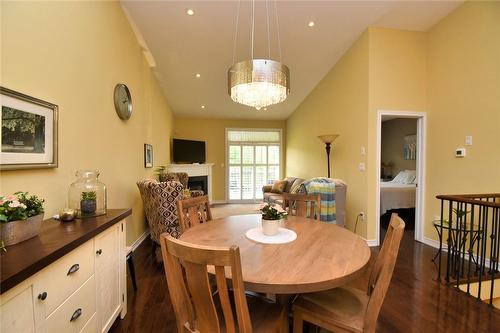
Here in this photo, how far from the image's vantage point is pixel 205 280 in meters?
0.81

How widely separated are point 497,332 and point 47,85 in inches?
143

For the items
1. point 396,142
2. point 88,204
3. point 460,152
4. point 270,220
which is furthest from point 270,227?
point 396,142

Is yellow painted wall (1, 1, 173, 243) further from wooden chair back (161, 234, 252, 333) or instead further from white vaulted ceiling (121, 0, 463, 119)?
wooden chair back (161, 234, 252, 333)

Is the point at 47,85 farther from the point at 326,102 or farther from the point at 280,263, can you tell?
the point at 326,102

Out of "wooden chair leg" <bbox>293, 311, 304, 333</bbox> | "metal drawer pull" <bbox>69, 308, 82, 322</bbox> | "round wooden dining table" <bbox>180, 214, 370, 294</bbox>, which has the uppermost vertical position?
"round wooden dining table" <bbox>180, 214, 370, 294</bbox>

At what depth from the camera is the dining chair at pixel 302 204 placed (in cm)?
217

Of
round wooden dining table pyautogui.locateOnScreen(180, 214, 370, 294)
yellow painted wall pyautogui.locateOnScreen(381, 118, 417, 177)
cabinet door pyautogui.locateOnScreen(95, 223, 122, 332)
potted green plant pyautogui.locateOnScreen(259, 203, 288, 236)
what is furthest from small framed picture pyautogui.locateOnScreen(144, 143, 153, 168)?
yellow painted wall pyautogui.locateOnScreen(381, 118, 417, 177)

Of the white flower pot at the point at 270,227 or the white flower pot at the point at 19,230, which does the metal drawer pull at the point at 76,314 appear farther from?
the white flower pot at the point at 270,227

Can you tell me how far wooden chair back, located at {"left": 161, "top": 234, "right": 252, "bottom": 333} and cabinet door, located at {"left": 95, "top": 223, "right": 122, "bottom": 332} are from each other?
764 millimetres

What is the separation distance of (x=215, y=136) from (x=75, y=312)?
20.2 ft

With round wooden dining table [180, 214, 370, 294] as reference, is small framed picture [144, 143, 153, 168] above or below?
above

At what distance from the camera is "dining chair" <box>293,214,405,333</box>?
1.03m

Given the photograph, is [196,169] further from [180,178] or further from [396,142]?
[396,142]

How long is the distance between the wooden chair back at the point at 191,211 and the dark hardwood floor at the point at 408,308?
73cm
